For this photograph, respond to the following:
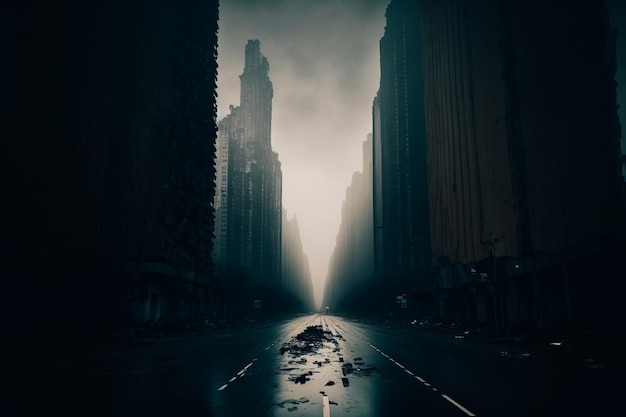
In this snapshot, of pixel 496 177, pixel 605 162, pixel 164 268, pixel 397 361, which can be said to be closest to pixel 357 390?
pixel 397 361

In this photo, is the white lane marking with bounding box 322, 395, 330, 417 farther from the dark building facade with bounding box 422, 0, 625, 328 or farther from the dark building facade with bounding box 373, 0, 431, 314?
the dark building facade with bounding box 373, 0, 431, 314

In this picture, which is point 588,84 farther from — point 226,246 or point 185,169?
point 226,246

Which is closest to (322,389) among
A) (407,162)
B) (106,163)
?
(106,163)

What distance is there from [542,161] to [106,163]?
59444 mm

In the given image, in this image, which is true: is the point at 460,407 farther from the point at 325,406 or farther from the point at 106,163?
the point at 106,163

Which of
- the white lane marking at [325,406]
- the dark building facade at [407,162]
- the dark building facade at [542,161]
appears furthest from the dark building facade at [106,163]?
the dark building facade at [407,162]

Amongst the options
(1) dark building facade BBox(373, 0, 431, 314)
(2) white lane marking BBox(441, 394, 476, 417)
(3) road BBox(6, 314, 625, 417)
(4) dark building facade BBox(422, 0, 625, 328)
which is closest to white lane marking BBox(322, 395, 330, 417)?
(3) road BBox(6, 314, 625, 417)

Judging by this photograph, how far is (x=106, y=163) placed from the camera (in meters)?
79.4

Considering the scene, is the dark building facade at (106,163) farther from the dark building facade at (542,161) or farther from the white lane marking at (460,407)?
the dark building facade at (542,161)

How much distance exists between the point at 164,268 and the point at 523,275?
155 feet

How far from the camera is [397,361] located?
82.1 feet

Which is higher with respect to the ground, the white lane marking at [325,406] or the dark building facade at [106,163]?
the dark building facade at [106,163]

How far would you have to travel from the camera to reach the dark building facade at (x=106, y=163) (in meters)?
52.1

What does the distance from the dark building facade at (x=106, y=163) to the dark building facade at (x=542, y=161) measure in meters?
43.0
